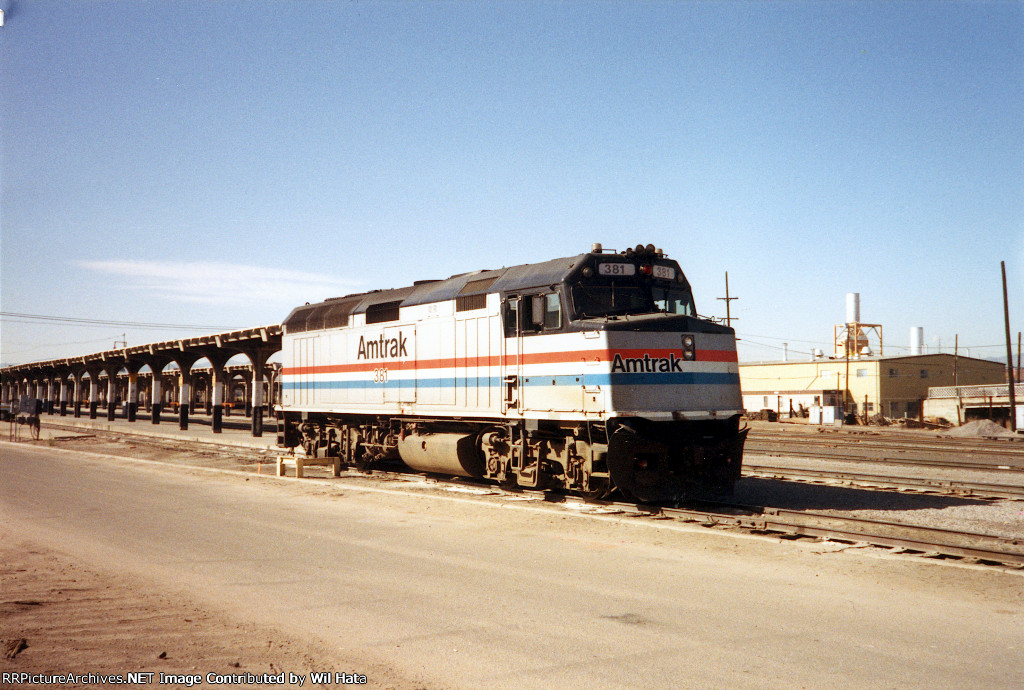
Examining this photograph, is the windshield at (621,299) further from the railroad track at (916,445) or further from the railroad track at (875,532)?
the railroad track at (916,445)

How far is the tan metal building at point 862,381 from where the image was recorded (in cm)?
6700

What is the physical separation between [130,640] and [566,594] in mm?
4220

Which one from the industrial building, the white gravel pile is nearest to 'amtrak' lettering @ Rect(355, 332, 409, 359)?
the white gravel pile

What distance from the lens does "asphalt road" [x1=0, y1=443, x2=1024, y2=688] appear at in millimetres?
6102

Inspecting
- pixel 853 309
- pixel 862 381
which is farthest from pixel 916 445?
pixel 853 309

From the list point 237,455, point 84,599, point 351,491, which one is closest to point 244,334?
point 237,455

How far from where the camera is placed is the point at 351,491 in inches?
682

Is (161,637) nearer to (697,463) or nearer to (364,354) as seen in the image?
(697,463)

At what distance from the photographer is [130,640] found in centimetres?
658

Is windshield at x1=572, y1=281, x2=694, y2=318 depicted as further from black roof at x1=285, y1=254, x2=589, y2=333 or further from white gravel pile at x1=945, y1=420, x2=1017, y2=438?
white gravel pile at x1=945, y1=420, x2=1017, y2=438

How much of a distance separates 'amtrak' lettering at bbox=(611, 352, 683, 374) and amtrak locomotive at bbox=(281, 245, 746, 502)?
20 mm

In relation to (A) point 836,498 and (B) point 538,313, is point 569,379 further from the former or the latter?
(A) point 836,498

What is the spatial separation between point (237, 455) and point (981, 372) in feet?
243

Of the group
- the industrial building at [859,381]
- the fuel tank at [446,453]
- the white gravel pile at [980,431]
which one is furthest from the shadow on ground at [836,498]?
the industrial building at [859,381]
